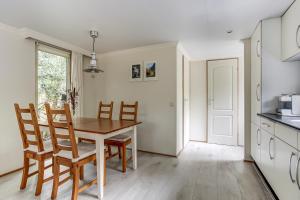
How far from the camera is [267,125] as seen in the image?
2049 millimetres

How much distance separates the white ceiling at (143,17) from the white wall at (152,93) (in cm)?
49

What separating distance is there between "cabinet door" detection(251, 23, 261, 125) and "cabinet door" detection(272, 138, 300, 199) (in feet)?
2.73

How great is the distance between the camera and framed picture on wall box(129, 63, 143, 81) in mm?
3611

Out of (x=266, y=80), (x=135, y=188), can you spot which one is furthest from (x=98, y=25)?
(x=266, y=80)

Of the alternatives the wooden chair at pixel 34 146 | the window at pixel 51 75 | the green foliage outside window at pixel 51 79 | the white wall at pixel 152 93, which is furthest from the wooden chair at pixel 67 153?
the white wall at pixel 152 93

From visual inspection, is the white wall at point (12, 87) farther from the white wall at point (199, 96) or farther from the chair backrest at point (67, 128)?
the white wall at point (199, 96)

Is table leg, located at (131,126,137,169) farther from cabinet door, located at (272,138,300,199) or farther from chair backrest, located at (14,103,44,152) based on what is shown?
cabinet door, located at (272,138,300,199)

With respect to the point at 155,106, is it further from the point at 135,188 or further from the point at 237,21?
the point at 237,21

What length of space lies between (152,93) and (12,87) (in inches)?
96.8

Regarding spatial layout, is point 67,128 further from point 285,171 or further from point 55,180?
point 285,171

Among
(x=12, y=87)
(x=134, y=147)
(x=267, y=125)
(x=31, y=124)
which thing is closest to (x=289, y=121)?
(x=267, y=125)

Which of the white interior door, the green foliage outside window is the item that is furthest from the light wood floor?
the green foliage outside window

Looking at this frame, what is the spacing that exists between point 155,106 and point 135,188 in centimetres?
172

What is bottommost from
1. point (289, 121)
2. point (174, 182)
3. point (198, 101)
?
point (174, 182)
